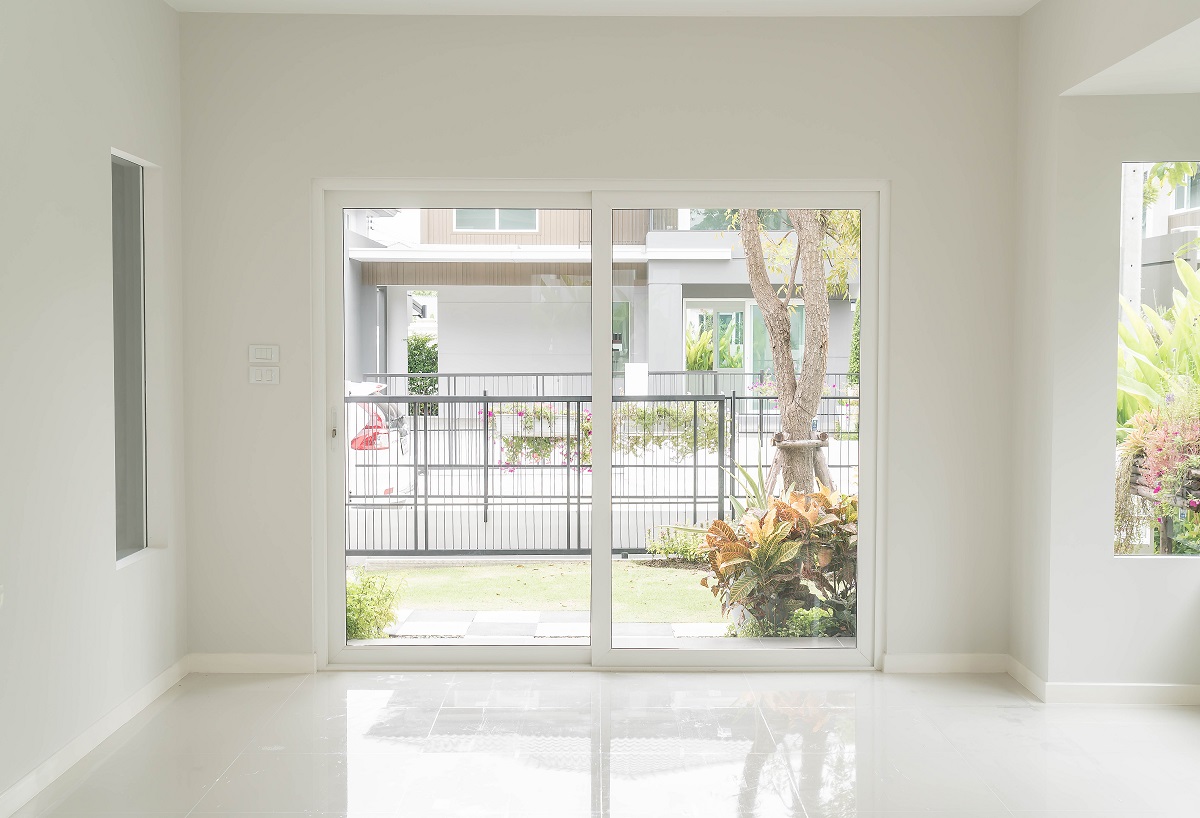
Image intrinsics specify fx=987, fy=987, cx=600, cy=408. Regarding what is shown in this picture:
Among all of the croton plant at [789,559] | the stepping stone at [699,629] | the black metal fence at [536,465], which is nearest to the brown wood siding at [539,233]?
the black metal fence at [536,465]

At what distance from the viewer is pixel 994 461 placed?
169 inches

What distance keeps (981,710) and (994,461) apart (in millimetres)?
1067

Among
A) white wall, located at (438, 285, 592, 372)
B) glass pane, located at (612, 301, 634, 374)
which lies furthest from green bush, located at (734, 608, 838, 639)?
white wall, located at (438, 285, 592, 372)

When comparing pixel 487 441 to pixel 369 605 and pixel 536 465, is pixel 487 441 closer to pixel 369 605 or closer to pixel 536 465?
pixel 536 465

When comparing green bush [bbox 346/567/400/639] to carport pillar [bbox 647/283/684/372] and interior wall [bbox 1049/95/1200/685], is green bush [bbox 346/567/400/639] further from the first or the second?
interior wall [bbox 1049/95/1200/685]

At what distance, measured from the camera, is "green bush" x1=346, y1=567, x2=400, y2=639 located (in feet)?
14.6

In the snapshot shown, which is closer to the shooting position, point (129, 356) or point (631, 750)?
point (631, 750)

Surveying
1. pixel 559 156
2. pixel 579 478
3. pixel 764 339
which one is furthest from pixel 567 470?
pixel 559 156

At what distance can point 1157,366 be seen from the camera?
13.1 feet

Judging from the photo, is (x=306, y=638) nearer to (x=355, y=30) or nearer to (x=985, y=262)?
(x=355, y=30)

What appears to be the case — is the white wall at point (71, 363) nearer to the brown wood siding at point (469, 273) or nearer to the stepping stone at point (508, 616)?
the brown wood siding at point (469, 273)

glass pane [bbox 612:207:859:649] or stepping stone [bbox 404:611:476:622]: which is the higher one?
glass pane [bbox 612:207:859:649]

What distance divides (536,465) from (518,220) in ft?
3.57

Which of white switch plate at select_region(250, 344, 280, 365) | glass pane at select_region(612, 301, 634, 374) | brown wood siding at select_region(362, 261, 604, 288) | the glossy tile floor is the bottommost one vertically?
the glossy tile floor
